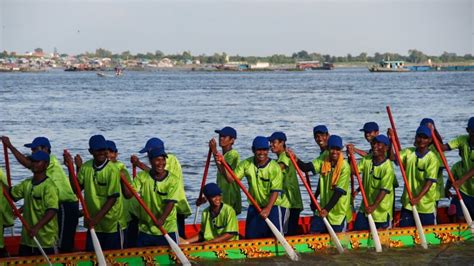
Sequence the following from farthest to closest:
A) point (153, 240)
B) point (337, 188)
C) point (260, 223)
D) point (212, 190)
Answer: point (260, 223)
point (337, 188)
point (153, 240)
point (212, 190)

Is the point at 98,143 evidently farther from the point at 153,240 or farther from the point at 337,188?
the point at 337,188

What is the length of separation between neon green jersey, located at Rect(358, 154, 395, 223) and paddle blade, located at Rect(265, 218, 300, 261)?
1389 mm

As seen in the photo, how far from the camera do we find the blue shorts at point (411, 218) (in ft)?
45.2

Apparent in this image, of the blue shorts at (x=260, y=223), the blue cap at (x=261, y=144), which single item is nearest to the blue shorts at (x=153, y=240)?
the blue shorts at (x=260, y=223)

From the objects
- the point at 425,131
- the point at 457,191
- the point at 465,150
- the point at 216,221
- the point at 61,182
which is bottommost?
the point at 216,221

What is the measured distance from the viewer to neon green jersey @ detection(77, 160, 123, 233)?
37.2ft

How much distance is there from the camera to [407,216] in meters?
13.8

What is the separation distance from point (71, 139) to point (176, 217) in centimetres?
2367

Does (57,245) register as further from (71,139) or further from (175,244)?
(71,139)

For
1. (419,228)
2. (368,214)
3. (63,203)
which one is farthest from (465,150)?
(63,203)

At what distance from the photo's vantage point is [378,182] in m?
13.0

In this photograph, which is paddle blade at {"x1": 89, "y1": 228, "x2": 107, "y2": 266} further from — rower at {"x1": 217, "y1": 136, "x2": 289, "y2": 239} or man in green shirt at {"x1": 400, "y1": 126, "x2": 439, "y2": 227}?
man in green shirt at {"x1": 400, "y1": 126, "x2": 439, "y2": 227}

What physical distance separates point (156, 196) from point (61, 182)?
125 centimetres

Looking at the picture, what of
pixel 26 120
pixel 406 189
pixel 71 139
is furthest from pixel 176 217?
pixel 26 120
